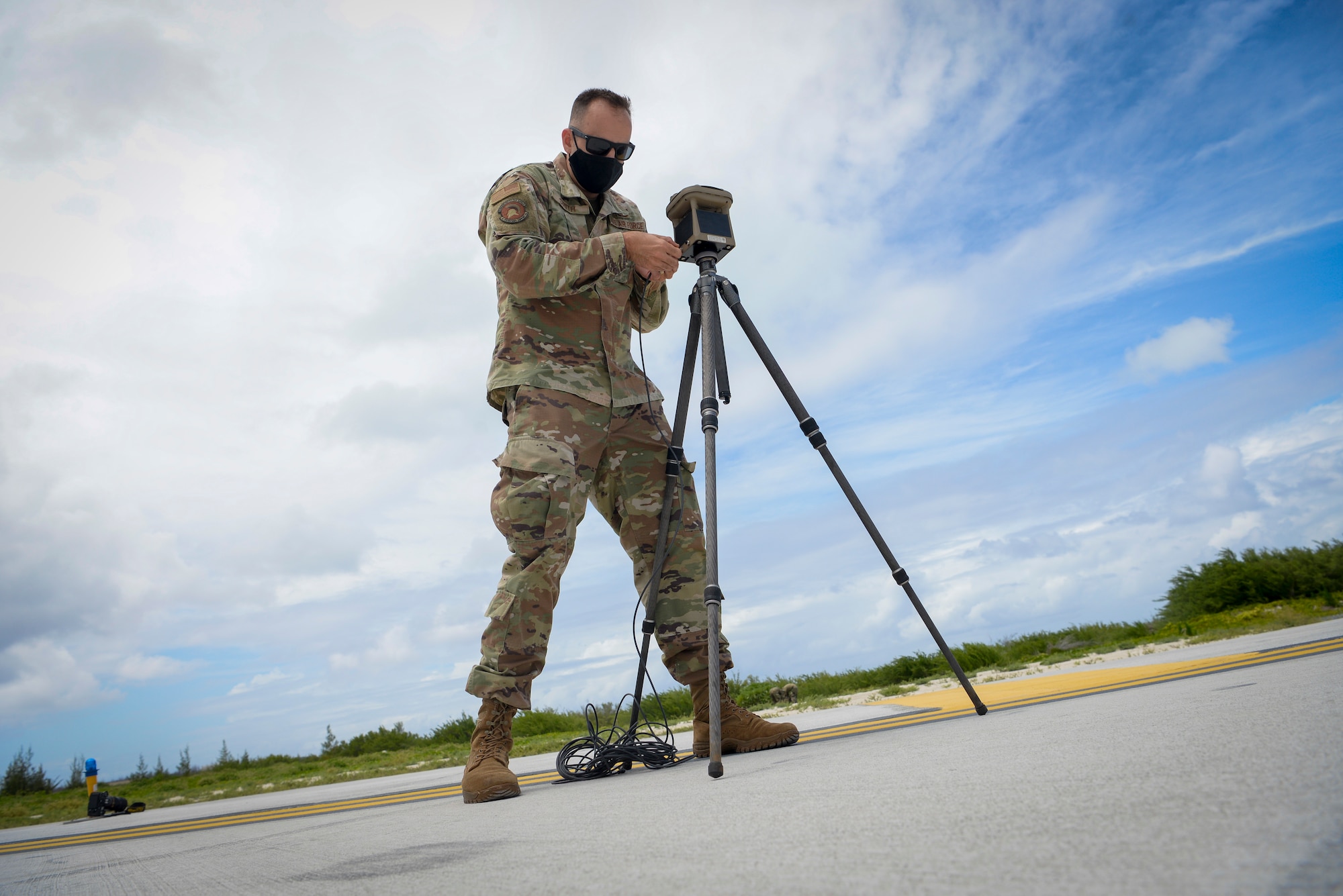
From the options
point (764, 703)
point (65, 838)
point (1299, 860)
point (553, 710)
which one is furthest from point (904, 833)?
point (553, 710)

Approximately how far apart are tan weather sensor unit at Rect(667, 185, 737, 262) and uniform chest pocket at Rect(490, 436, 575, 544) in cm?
88

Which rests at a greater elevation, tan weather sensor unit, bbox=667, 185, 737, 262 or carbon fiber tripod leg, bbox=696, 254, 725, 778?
tan weather sensor unit, bbox=667, 185, 737, 262

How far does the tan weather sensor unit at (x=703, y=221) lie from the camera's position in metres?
2.57

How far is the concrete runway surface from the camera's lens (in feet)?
2.03

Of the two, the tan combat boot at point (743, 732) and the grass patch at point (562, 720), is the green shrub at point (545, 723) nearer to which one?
the grass patch at point (562, 720)

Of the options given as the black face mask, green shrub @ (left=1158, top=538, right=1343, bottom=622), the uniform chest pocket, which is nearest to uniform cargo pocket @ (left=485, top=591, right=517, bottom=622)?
the uniform chest pocket

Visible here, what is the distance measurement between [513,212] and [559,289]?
394mm

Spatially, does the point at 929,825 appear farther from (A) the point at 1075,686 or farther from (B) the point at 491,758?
(A) the point at 1075,686

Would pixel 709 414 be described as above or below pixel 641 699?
above

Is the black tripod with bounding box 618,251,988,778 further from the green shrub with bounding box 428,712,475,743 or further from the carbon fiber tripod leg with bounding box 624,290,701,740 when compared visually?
the green shrub with bounding box 428,712,475,743

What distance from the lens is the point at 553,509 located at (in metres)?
2.46

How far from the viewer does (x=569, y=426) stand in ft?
8.54

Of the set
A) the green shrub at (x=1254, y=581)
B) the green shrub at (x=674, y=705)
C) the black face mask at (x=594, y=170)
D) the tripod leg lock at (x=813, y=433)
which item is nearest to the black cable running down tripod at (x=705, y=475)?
the tripod leg lock at (x=813, y=433)

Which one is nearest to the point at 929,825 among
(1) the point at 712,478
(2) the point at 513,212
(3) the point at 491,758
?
(1) the point at 712,478
